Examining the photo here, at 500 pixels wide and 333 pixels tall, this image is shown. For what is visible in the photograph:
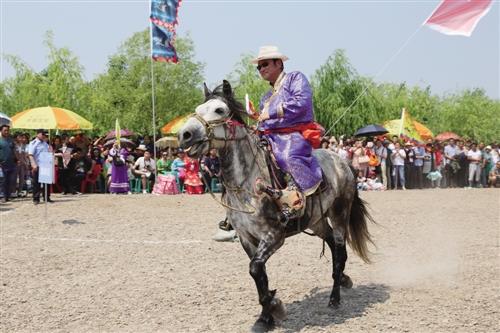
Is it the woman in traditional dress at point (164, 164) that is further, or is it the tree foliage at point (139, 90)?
the tree foliage at point (139, 90)

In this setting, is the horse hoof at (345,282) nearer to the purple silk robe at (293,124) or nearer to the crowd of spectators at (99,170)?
the purple silk robe at (293,124)

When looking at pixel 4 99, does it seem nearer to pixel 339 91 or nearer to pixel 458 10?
pixel 339 91

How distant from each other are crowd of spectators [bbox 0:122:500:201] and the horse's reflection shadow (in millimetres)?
10683

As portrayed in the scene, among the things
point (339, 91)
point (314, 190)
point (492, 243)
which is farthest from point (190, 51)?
point (314, 190)

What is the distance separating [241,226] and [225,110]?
1.13 m

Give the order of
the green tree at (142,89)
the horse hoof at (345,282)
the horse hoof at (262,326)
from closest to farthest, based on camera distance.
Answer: the horse hoof at (262,326) < the horse hoof at (345,282) < the green tree at (142,89)

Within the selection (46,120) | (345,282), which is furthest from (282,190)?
(46,120)

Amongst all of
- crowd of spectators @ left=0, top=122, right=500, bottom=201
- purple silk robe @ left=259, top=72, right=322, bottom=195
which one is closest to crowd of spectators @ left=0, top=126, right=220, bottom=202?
crowd of spectators @ left=0, top=122, right=500, bottom=201

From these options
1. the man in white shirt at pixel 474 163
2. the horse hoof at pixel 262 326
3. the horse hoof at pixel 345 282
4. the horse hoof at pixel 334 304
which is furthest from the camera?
the man in white shirt at pixel 474 163

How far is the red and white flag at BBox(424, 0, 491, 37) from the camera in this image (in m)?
6.54

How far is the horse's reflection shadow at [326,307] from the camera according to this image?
5.68 metres

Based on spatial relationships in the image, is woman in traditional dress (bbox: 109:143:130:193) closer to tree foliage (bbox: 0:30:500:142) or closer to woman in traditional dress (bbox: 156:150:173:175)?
woman in traditional dress (bbox: 156:150:173:175)

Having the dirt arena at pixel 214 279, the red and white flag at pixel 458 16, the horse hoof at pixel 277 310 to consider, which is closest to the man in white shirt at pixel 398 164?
the dirt arena at pixel 214 279

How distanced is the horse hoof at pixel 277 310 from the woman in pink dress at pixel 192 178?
1506cm
